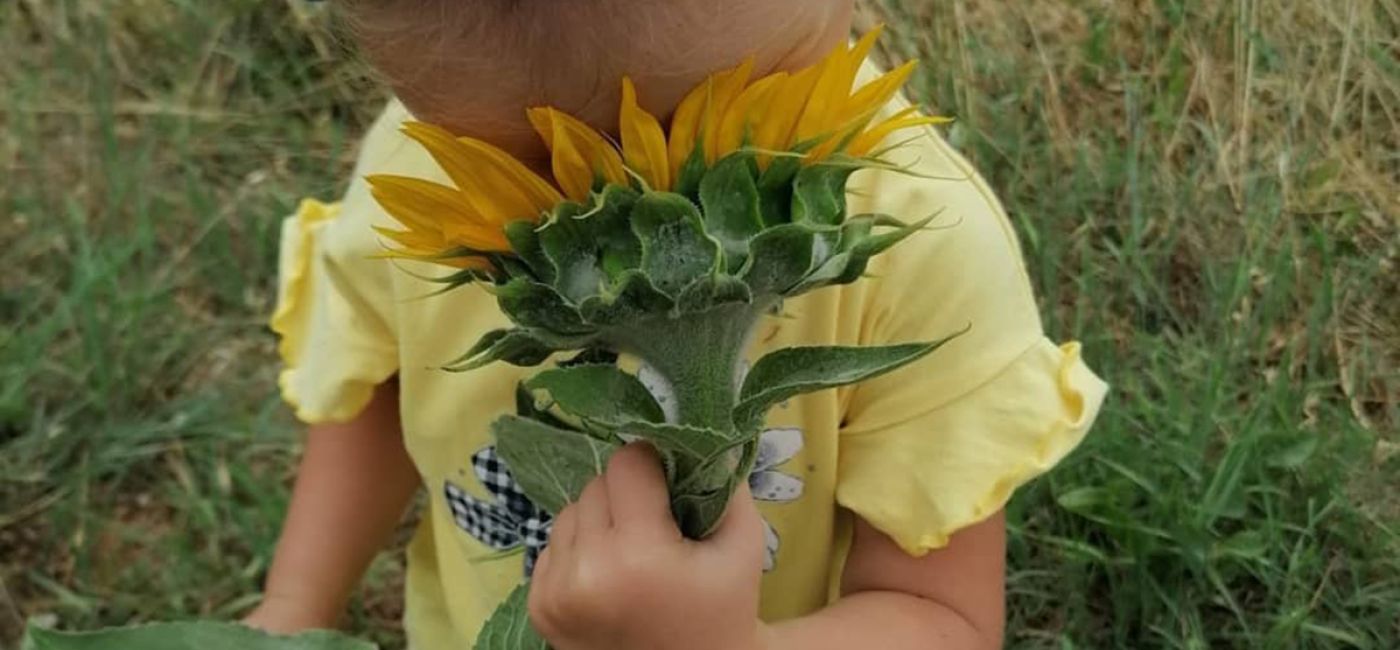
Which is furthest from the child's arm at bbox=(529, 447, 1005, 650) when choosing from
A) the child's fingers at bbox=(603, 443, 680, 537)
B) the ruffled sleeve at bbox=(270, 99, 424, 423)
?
the ruffled sleeve at bbox=(270, 99, 424, 423)

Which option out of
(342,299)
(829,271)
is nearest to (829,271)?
(829,271)

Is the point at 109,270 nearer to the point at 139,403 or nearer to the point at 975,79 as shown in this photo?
the point at 139,403

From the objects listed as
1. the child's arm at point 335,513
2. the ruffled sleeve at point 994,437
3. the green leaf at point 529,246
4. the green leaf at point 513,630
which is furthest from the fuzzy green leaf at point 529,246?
the child's arm at point 335,513

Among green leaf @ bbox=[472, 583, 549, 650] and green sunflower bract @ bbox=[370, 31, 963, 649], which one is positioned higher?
green sunflower bract @ bbox=[370, 31, 963, 649]

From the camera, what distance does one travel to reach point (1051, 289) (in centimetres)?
134

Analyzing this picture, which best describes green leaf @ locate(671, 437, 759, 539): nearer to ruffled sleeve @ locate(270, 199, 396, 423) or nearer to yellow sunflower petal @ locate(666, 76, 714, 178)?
yellow sunflower petal @ locate(666, 76, 714, 178)

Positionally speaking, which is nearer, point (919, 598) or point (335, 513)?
point (919, 598)

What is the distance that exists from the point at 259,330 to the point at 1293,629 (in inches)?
40.2

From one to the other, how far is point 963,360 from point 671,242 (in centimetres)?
32

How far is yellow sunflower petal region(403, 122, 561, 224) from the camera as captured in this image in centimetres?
57

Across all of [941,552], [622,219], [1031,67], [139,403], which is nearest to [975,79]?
[1031,67]

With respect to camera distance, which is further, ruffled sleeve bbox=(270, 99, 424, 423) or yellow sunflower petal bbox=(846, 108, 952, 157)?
ruffled sleeve bbox=(270, 99, 424, 423)

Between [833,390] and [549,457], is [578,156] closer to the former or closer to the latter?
[549,457]

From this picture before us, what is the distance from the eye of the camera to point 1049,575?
1.25 m
